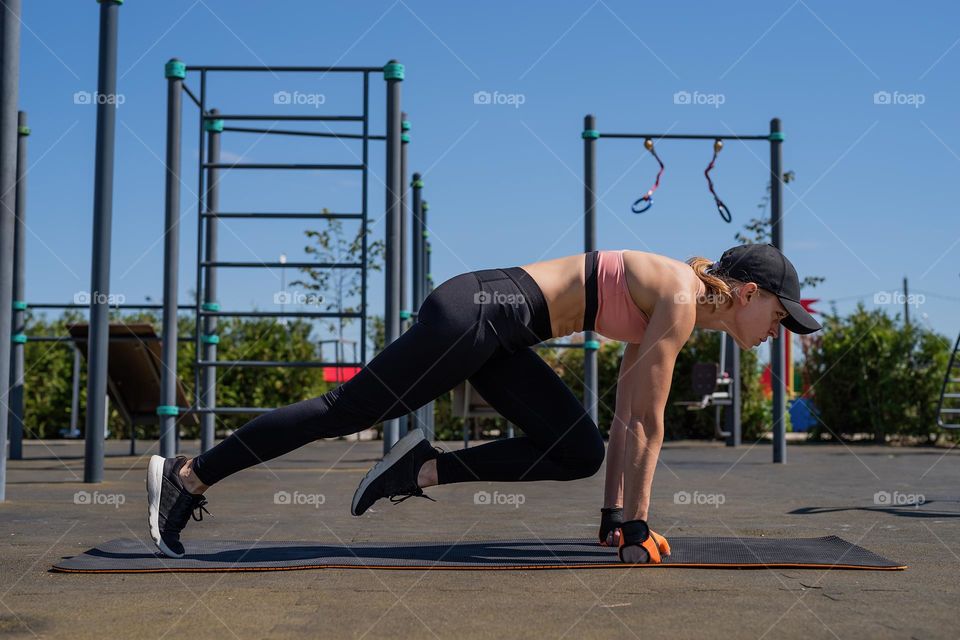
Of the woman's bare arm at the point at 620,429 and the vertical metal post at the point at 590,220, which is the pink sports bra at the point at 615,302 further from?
the vertical metal post at the point at 590,220

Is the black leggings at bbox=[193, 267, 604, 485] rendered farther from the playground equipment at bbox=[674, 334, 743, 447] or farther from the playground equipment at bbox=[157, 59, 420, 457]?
the playground equipment at bbox=[674, 334, 743, 447]

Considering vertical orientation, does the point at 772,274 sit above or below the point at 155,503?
above

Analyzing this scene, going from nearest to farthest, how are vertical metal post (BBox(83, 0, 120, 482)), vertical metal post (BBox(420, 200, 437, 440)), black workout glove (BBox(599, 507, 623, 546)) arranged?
1. black workout glove (BBox(599, 507, 623, 546))
2. vertical metal post (BBox(83, 0, 120, 482))
3. vertical metal post (BBox(420, 200, 437, 440))

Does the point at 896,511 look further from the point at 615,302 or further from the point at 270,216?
the point at 270,216

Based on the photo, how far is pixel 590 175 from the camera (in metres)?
9.02

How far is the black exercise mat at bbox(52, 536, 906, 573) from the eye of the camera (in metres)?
2.97

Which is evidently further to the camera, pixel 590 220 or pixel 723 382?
pixel 723 382

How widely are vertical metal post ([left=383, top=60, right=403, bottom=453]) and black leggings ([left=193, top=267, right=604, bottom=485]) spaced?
3.75 metres

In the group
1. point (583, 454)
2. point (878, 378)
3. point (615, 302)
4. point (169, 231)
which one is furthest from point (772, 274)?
point (878, 378)

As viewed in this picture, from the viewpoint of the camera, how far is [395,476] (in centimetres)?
337

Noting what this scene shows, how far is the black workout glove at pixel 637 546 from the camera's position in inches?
119

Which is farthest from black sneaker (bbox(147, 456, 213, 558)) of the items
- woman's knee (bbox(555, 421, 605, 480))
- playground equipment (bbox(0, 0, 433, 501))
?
playground equipment (bbox(0, 0, 433, 501))

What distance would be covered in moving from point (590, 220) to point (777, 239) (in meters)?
1.52

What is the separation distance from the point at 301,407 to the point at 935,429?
12.2 metres
